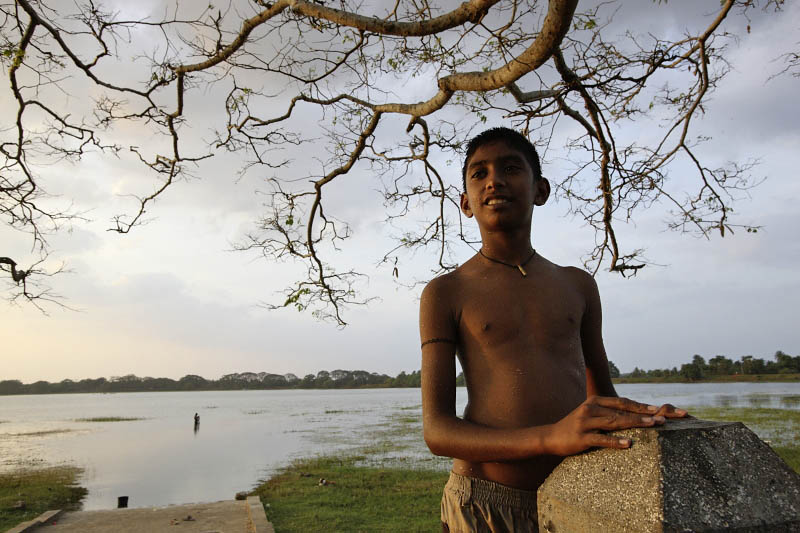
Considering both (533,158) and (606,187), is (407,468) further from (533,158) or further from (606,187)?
(533,158)

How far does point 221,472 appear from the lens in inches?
944

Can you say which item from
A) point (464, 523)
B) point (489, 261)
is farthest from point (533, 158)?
point (464, 523)

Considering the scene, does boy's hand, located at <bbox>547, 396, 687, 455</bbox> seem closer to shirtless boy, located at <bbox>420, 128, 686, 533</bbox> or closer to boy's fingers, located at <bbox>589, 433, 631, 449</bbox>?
boy's fingers, located at <bbox>589, 433, 631, 449</bbox>

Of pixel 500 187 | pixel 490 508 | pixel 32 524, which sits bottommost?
pixel 32 524

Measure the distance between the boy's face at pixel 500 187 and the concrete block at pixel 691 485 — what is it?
1011 mm

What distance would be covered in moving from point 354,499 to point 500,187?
13.0 metres

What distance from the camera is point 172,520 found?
11.1 m

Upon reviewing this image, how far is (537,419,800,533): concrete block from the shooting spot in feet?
3.26

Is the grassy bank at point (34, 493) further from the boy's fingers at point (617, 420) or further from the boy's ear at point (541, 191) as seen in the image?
the boy's fingers at point (617, 420)

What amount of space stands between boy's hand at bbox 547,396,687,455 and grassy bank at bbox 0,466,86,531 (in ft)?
46.6

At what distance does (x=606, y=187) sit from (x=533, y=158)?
13.7 ft

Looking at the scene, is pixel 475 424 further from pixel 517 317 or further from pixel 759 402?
pixel 759 402

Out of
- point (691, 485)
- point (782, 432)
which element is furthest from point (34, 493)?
point (782, 432)

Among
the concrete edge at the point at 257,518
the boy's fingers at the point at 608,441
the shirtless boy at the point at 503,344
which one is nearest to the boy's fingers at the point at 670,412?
the boy's fingers at the point at 608,441
